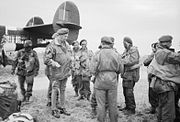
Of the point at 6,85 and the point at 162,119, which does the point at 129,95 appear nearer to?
the point at 162,119

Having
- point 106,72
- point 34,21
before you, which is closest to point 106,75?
point 106,72

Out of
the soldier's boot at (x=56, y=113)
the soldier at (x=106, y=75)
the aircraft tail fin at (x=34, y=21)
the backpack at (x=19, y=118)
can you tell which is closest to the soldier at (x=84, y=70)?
the soldier's boot at (x=56, y=113)

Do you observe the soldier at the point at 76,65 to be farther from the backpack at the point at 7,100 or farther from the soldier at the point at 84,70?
the backpack at the point at 7,100

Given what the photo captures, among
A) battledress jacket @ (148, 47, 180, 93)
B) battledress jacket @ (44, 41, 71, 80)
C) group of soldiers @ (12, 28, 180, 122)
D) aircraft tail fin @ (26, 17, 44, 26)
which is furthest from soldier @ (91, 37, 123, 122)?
aircraft tail fin @ (26, 17, 44, 26)

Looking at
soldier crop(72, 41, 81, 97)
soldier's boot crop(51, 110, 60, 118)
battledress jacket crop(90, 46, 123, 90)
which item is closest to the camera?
battledress jacket crop(90, 46, 123, 90)

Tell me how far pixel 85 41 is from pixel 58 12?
644 cm

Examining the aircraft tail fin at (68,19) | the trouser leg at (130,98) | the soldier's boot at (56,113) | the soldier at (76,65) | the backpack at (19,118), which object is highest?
Result: the aircraft tail fin at (68,19)

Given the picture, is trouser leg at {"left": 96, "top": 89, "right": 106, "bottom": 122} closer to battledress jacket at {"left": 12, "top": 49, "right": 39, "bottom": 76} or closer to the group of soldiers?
the group of soldiers

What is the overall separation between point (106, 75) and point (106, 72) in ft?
0.20

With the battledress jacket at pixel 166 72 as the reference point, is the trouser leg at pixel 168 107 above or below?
below

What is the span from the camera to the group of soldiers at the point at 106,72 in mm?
3643

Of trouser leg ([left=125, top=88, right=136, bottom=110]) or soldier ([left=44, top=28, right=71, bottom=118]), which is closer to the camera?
soldier ([left=44, top=28, right=71, bottom=118])

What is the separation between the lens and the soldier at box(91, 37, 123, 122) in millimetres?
3855

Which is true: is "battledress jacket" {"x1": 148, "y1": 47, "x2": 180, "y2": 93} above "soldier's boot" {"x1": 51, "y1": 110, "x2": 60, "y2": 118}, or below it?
above
